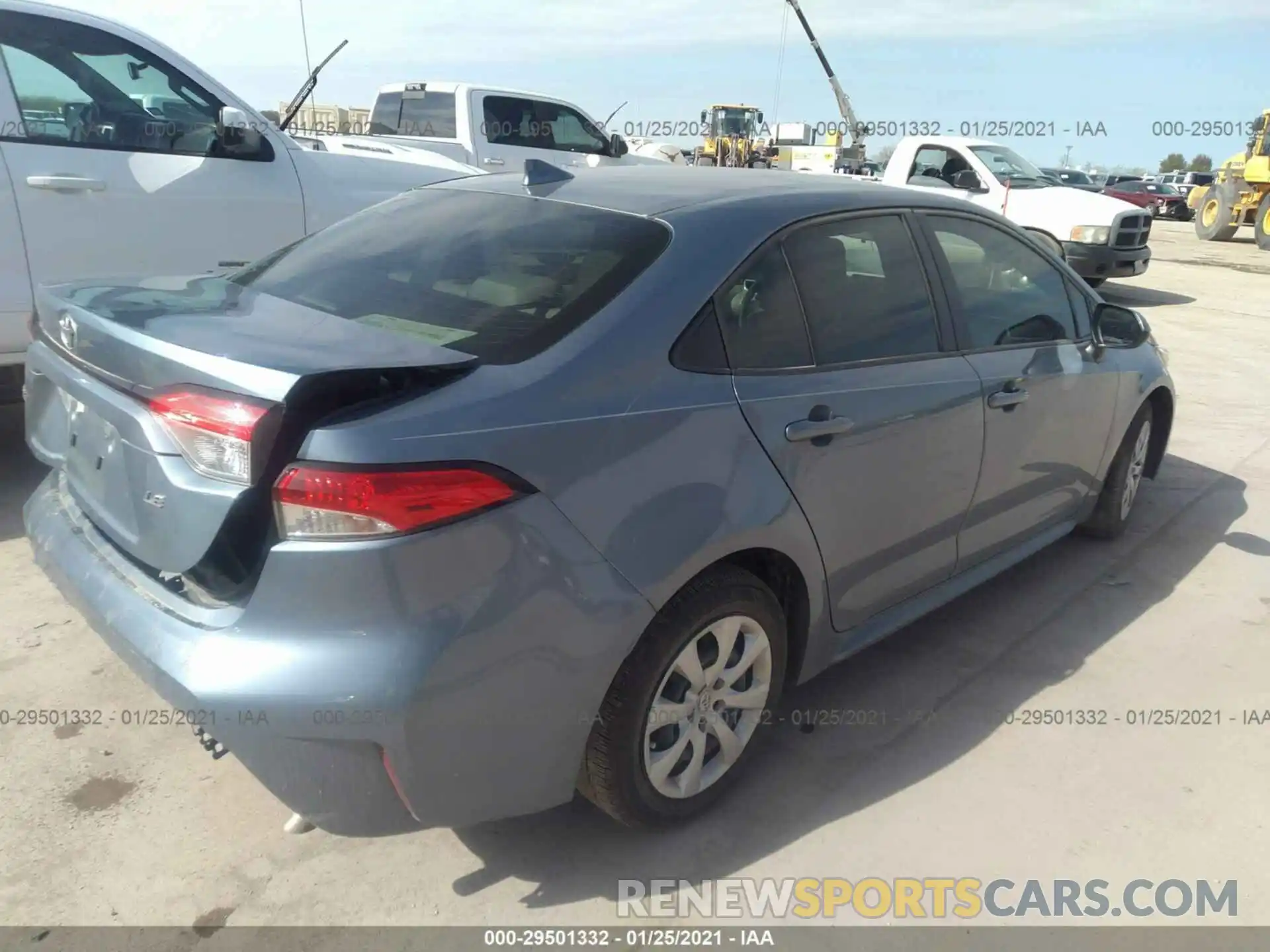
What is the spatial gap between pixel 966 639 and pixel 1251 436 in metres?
4.16

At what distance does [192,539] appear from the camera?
6.69ft

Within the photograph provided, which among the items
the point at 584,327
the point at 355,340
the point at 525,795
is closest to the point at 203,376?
the point at 355,340

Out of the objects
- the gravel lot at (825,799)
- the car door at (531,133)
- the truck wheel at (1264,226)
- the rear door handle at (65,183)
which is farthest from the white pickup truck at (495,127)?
the truck wheel at (1264,226)

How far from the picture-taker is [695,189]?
2877 millimetres

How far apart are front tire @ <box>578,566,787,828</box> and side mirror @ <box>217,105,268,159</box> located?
3722 millimetres

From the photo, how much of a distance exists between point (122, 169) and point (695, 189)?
3.03 m

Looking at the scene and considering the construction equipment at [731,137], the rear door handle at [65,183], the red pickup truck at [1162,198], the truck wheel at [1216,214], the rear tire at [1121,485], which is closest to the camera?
the rear door handle at [65,183]

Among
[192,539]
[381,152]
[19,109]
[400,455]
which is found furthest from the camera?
[381,152]

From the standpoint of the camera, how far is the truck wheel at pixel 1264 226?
2112 cm

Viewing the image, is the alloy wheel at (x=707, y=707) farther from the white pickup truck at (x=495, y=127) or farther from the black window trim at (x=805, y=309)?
the white pickup truck at (x=495, y=127)

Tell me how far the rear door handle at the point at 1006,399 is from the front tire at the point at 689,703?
1.16 metres

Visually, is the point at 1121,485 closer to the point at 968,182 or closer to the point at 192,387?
the point at 192,387

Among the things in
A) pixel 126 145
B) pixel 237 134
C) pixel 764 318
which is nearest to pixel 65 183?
pixel 126 145
